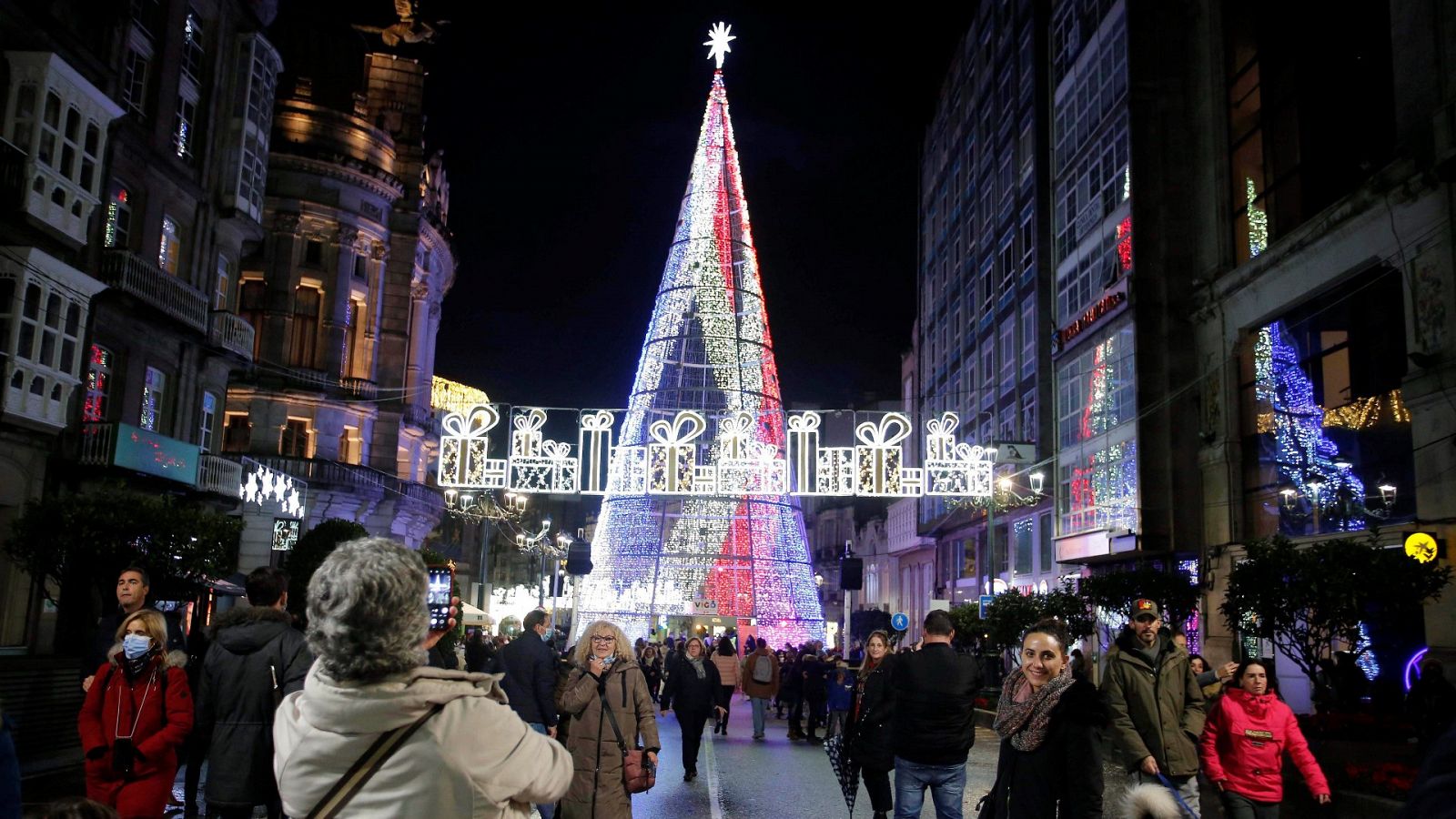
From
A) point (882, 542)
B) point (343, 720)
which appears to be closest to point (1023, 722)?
point (343, 720)

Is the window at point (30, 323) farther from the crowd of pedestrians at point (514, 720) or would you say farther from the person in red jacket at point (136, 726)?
the person in red jacket at point (136, 726)

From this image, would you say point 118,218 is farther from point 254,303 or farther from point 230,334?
point 254,303

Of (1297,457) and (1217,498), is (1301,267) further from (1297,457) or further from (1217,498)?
(1217,498)

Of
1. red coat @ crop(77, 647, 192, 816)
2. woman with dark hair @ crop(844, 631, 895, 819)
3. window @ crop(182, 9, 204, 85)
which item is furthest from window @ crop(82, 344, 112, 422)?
woman with dark hair @ crop(844, 631, 895, 819)

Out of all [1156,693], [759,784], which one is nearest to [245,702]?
[1156,693]

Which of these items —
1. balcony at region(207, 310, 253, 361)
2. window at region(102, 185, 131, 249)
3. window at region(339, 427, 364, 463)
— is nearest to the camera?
window at region(102, 185, 131, 249)

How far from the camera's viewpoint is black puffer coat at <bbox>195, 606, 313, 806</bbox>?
6.53m

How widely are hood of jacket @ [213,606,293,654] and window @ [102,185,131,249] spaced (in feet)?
66.9

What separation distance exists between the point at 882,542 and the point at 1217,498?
162 ft

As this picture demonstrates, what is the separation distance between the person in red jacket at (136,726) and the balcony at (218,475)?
21344mm

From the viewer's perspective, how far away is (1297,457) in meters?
23.7

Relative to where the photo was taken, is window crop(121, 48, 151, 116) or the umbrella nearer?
the umbrella

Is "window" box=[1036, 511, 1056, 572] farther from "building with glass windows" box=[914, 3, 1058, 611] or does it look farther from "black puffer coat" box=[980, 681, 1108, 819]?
"black puffer coat" box=[980, 681, 1108, 819]

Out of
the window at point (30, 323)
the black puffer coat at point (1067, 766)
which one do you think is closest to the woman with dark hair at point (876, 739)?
the black puffer coat at point (1067, 766)
